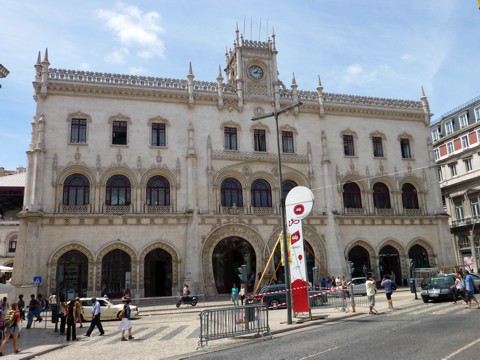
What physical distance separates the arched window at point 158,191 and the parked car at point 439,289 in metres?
19.5

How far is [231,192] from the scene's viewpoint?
119ft

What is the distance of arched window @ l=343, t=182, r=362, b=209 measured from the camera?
3922 centimetres

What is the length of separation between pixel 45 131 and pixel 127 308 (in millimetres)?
21476

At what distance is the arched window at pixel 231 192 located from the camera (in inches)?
1412

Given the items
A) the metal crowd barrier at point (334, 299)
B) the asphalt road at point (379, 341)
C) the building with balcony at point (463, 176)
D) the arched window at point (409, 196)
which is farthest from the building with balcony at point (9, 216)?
the building with balcony at point (463, 176)

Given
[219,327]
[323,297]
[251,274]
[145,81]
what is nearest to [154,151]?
[145,81]

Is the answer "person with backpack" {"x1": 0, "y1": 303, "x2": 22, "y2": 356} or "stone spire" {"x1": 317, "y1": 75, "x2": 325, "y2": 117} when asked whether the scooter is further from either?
"stone spire" {"x1": 317, "y1": 75, "x2": 325, "y2": 117}

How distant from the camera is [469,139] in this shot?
47.9m

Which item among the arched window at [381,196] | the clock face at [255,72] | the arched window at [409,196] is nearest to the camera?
the clock face at [255,72]

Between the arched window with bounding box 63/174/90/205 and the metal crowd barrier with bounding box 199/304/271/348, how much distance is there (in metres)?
21.4

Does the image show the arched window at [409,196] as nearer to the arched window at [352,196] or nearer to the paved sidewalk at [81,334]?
the arched window at [352,196]

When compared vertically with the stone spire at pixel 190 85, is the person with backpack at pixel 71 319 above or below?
below

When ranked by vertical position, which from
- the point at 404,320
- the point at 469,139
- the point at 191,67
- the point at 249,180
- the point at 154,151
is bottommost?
the point at 404,320

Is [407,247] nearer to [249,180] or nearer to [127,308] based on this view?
[249,180]
